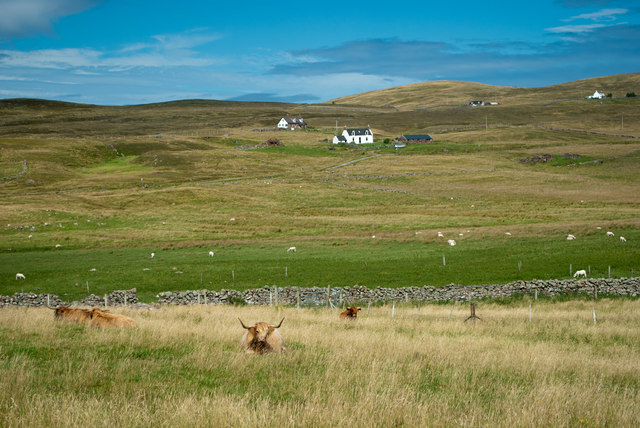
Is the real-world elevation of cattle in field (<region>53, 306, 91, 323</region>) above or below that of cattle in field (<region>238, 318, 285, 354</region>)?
below

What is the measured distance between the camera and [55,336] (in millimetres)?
12305

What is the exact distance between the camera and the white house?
157913mm

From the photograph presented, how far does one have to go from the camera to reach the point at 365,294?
98.3ft

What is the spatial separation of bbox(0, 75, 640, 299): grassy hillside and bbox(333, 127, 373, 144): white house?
8.78 m

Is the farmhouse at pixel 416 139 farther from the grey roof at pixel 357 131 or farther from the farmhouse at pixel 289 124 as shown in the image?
the farmhouse at pixel 289 124

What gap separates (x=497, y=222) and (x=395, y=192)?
Answer: 1357 inches

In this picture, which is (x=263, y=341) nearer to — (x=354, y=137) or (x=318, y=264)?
(x=318, y=264)

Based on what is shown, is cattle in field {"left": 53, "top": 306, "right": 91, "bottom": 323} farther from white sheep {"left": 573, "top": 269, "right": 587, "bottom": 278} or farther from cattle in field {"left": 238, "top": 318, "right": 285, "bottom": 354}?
white sheep {"left": 573, "top": 269, "right": 587, "bottom": 278}

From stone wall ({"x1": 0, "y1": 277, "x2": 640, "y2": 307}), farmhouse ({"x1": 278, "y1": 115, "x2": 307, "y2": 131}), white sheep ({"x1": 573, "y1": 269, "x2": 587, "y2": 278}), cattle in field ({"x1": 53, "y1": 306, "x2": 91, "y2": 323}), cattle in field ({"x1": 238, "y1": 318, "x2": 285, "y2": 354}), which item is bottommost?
stone wall ({"x1": 0, "y1": 277, "x2": 640, "y2": 307})

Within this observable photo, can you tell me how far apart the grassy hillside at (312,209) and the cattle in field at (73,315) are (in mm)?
17304

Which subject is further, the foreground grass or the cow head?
the cow head

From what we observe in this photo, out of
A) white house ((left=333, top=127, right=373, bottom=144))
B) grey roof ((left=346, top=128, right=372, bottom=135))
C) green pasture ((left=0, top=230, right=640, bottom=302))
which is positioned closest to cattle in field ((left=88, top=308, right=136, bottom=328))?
green pasture ((left=0, top=230, right=640, bottom=302))

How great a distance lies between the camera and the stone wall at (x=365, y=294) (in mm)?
28672

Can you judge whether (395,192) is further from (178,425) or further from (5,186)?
(178,425)
